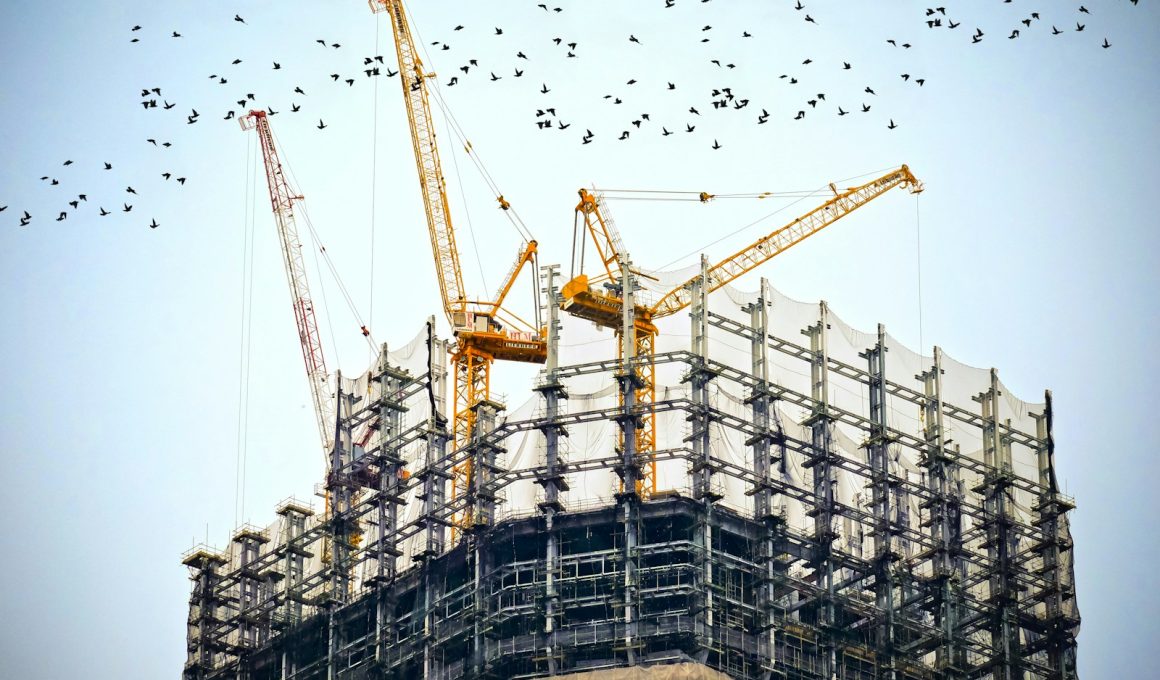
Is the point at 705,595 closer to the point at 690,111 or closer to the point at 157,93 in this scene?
the point at 690,111

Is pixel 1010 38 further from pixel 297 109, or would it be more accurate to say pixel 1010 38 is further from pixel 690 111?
pixel 297 109

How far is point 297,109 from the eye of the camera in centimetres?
18688

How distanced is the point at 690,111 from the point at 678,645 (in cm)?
4407

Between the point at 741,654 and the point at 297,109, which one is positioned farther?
the point at 741,654

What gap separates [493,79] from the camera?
623 feet

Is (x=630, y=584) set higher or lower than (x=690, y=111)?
lower

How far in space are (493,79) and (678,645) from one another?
161 feet

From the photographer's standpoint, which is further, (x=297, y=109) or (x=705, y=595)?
(x=705, y=595)

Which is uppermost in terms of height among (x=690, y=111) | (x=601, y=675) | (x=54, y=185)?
(x=690, y=111)

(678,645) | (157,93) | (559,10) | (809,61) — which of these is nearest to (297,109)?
(157,93)

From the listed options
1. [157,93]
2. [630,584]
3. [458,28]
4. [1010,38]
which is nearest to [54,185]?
[157,93]

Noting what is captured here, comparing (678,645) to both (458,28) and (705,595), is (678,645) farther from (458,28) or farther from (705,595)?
(458,28)

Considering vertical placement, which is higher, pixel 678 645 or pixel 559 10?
pixel 559 10

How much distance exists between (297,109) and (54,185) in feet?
67.0
